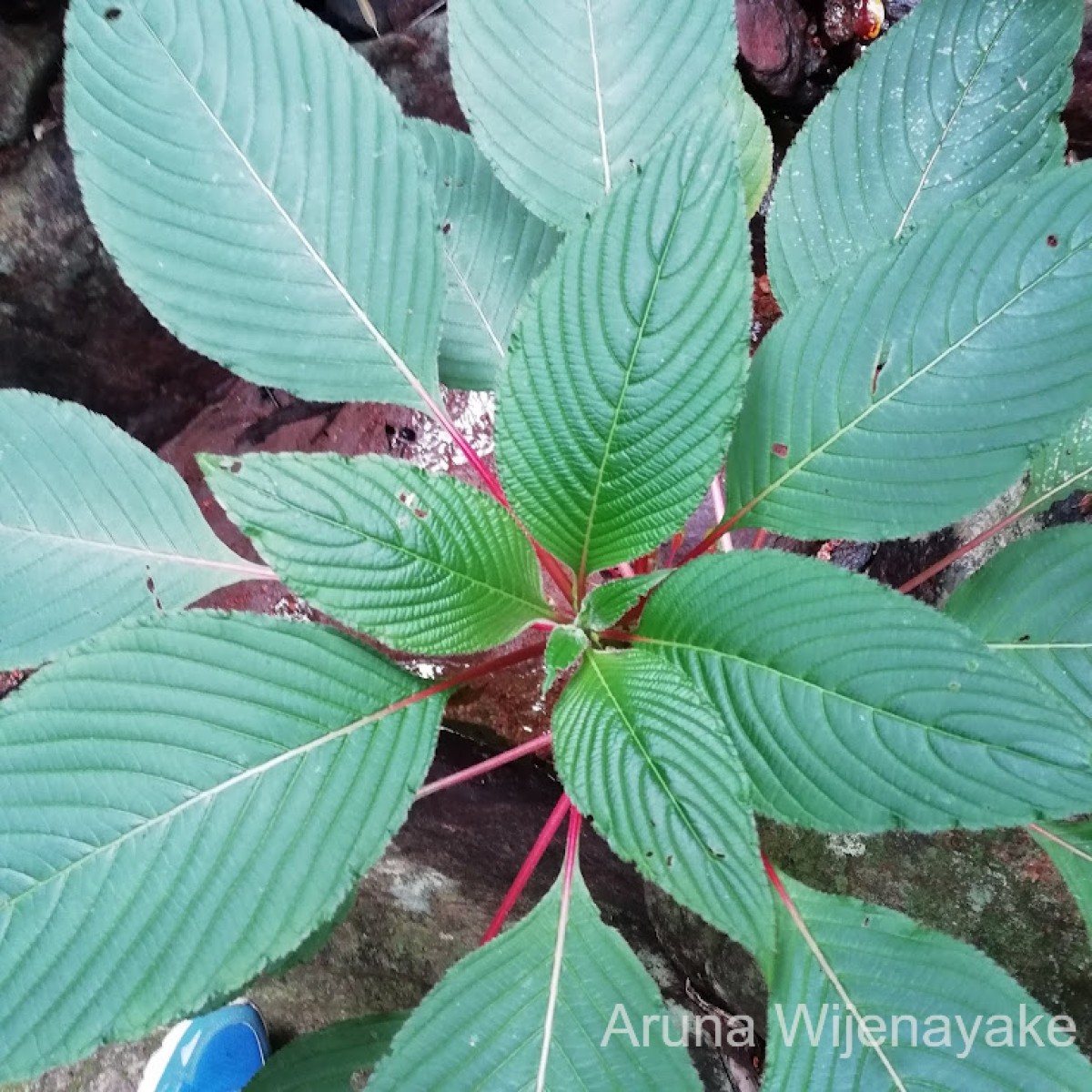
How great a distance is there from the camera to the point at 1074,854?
3.21 ft

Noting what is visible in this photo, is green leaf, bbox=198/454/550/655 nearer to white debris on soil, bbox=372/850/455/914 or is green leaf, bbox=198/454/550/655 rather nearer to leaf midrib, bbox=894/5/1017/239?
leaf midrib, bbox=894/5/1017/239

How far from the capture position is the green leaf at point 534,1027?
79 centimetres

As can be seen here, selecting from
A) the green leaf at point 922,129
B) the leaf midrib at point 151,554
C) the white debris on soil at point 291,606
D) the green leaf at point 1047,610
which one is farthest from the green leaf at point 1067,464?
the white debris on soil at point 291,606

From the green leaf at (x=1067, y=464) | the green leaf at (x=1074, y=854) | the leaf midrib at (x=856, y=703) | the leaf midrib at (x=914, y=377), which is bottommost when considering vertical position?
the green leaf at (x=1074, y=854)

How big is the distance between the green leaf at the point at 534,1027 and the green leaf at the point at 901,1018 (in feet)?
0.46

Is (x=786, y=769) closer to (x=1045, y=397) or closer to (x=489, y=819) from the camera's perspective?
(x=1045, y=397)

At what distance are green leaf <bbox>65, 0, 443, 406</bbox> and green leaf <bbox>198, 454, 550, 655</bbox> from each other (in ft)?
0.99

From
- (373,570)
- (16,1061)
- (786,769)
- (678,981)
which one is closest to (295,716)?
(373,570)

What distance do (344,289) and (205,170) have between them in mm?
174

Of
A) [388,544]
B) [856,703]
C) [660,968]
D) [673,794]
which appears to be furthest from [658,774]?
[660,968]

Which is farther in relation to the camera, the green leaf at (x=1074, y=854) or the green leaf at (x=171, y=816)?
the green leaf at (x=1074, y=854)

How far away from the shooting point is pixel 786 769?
70 cm

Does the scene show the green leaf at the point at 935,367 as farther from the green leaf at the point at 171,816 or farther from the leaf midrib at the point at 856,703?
the green leaf at the point at 171,816

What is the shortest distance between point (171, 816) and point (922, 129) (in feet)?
3.53
